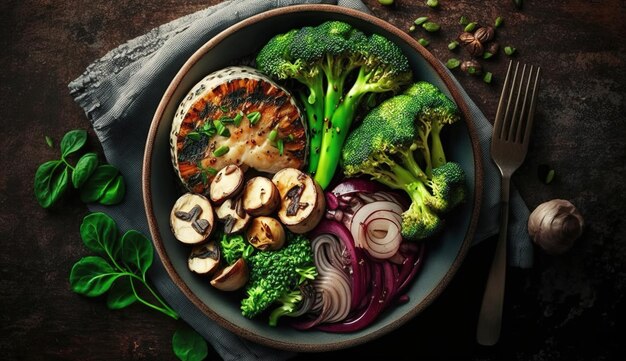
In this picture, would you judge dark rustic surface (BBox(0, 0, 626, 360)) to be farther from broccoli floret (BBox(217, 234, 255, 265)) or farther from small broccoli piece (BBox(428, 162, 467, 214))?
broccoli floret (BBox(217, 234, 255, 265))

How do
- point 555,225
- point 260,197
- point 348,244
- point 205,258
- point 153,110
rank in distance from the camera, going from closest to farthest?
1. point 260,197
2. point 205,258
3. point 348,244
4. point 555,225
5. point 153,110

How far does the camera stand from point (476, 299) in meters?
3.79

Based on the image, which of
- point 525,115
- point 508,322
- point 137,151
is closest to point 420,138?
point 525,115

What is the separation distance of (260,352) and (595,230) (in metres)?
2.34

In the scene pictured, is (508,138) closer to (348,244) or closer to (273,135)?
(348,244)

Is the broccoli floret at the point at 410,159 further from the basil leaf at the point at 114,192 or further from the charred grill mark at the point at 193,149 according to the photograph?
the basil leaf at the point at 114,192

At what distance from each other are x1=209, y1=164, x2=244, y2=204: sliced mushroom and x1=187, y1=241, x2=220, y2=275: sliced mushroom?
275 millimetres

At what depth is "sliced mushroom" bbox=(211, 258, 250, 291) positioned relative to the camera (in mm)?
3184

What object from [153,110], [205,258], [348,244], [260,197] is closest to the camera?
[260,197]

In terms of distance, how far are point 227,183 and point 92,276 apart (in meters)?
1.19

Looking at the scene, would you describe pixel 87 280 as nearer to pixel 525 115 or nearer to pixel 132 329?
pixel 132 329

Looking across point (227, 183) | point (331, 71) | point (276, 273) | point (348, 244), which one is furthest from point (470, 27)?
point (276, 273)

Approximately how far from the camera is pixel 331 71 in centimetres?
336

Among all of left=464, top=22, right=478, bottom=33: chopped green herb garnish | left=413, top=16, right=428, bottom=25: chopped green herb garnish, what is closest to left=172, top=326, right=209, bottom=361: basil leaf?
left=413, top=16, right=428, bottom=25: chopped green herb garnish
